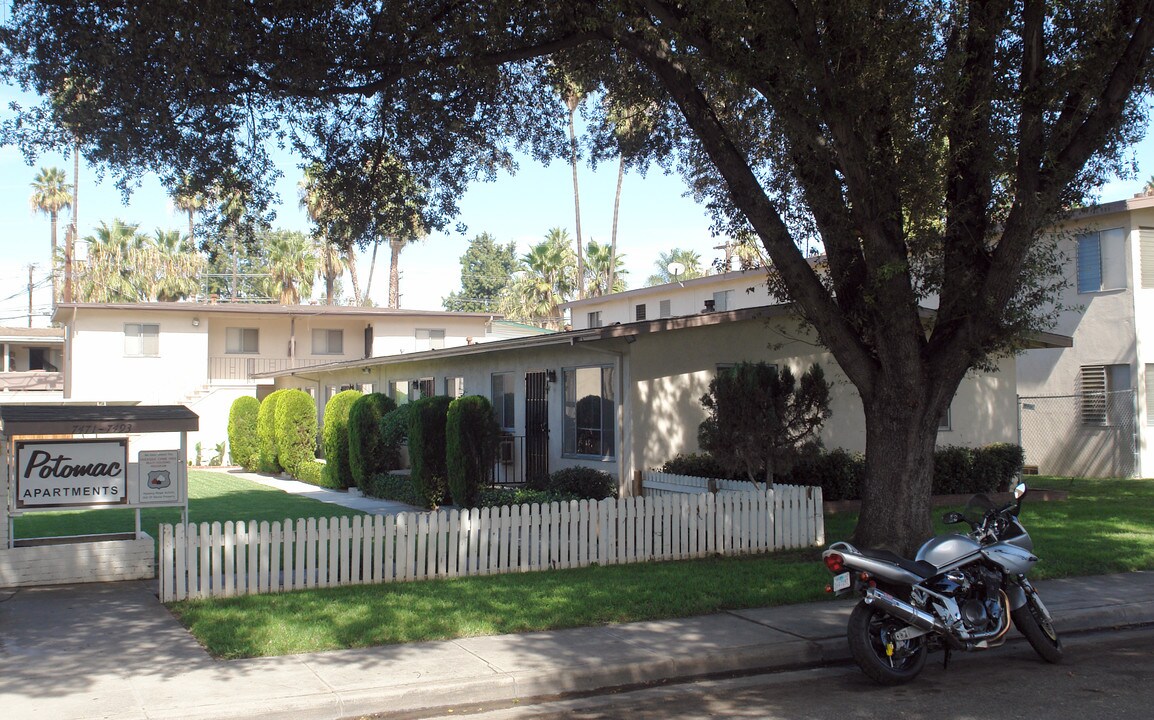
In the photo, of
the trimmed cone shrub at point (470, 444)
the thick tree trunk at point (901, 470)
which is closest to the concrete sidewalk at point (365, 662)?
the thick tree trunk at point (901, 470)

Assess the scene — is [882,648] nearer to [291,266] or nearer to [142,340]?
[142,340]

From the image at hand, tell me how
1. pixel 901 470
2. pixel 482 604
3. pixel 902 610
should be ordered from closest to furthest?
pixel 902 610, pixel 482 604, pixel 901 470

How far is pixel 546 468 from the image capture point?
17.9 m

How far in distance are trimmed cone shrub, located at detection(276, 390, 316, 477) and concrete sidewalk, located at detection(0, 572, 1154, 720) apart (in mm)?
15605

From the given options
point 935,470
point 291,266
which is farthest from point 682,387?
point 291,266

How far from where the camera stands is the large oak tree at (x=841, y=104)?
9852 mm

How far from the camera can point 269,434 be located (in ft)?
87.6

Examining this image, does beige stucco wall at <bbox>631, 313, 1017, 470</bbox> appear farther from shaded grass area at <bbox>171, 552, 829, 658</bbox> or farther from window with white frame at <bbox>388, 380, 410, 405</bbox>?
window with white frame at <bbox>388, 380, 410, 405</bbox>

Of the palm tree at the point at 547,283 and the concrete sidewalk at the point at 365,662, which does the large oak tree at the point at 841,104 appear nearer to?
the concrete sidewalk at the point at 365,662

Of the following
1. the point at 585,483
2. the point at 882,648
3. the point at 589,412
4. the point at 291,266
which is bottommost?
the point at 882,648

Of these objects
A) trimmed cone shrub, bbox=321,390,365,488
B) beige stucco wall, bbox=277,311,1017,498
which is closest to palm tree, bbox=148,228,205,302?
trimmed cone shrub, bbox=321,390,365,488

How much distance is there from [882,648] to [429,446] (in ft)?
35.5

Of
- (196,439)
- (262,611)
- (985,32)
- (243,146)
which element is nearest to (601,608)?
(262,611)

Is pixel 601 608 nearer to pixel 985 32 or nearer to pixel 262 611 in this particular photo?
pixel 262 611
